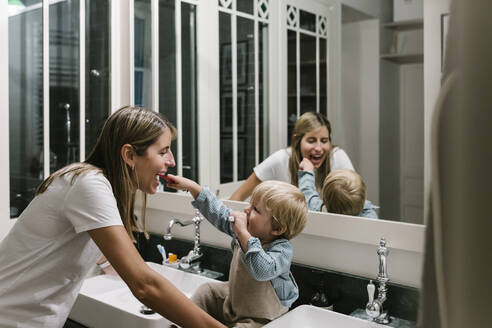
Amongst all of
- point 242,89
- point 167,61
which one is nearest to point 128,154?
point 242,89

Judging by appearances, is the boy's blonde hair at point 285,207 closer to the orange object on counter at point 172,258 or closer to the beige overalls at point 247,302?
the beige overalls at point 247,302

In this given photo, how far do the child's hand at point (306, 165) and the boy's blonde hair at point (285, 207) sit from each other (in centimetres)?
20

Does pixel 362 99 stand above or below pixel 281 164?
above

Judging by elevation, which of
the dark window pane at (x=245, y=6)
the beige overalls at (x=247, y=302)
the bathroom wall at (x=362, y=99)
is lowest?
the beige overalls at (x=247, y=302)

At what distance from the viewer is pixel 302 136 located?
5.00 ft

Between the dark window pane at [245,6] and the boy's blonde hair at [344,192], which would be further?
→ the dark window pane at [245,6]

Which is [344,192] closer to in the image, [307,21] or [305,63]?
[305,63]

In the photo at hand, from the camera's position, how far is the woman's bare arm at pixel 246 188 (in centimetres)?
170

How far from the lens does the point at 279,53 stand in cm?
162

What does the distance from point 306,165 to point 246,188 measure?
1.01 feet

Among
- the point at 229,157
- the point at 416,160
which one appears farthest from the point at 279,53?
the point at 416,160

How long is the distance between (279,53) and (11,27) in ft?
3.31

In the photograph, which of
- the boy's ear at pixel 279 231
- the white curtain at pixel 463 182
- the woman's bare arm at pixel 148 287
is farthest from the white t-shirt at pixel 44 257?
the white curtain at pixel 463 182

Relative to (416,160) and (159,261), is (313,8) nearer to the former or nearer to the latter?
(416,160)
